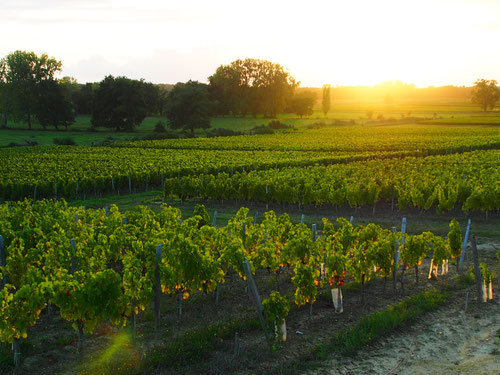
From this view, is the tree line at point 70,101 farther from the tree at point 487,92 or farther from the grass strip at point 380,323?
the tree at point 487,92

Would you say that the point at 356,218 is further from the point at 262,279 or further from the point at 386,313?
the point at 386,313

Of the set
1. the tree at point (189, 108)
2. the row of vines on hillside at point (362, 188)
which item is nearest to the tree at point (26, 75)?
the tree at point (189, 108)

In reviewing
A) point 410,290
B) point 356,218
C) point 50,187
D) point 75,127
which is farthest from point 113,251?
point 75,127

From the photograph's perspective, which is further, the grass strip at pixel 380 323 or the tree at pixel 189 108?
the tree at pixel 189 108

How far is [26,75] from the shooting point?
85.5 meters

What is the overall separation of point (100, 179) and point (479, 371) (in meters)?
24.4

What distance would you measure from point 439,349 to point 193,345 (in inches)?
183

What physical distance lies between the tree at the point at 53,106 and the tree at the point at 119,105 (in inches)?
192

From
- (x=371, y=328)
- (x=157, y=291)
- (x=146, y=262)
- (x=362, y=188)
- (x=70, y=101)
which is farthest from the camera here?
(x=70, y=101)

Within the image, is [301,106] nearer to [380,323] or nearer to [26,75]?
[26,75]

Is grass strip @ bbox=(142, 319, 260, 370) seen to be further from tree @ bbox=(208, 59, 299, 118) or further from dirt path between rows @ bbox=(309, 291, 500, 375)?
tree @ bbox=(208, 59, 299, 118)

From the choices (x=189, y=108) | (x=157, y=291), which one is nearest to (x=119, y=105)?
(x=189, y=108)

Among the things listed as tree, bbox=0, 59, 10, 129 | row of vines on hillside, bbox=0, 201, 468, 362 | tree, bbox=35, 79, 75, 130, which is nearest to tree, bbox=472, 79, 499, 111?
tree, bbox=35, 79, 75, 130

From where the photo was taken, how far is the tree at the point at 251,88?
110375 mm
